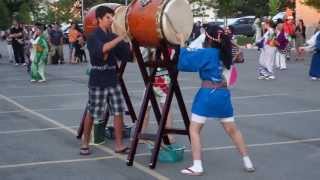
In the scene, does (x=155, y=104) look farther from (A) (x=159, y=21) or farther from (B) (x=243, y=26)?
(B) (x=243, y=26)

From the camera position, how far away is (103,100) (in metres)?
8.44

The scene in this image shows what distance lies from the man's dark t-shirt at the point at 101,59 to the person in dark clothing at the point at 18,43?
2004cm

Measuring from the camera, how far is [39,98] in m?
15.4

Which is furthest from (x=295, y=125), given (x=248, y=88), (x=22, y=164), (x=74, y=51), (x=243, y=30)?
(x=243, y=30)

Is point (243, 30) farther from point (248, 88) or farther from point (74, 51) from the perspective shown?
point (248, 88)

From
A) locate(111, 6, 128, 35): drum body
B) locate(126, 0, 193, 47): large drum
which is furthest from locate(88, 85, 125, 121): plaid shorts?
locate(126, 0, 193, 47): large drum

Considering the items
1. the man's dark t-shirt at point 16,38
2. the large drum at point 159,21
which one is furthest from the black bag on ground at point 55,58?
the large drum at point 159,21

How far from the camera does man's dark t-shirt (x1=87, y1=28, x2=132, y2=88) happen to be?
8.27m

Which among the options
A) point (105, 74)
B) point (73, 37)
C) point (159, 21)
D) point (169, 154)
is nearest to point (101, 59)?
point (105, 74)

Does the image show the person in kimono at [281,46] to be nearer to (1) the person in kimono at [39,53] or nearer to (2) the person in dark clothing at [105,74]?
(1) the person in kimono at [39,53]

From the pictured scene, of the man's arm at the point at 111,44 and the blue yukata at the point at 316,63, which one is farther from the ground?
the man's arm at the point at 111,44

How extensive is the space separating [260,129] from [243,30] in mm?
41409

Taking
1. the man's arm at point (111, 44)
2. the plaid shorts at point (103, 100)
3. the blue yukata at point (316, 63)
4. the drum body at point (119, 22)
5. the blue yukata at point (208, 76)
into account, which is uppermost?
the drum body at point (119, 22)

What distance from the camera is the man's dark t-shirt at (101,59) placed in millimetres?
8273
